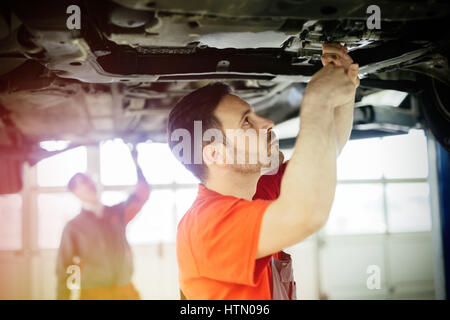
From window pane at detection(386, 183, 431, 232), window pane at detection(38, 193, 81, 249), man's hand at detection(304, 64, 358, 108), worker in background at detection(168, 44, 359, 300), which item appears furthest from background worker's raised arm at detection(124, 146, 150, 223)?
window pane at detection(386, 183, 431, 232)

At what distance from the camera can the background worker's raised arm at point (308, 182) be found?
0.70 metres

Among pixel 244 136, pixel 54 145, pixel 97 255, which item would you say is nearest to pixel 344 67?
pixel 244 136

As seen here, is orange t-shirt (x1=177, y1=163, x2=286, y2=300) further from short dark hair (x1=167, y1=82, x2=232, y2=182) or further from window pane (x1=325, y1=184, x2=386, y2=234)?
window pane (x1=325, y1=184, x2=386, y2=234)

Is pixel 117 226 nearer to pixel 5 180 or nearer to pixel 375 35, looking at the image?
pixel 5 180

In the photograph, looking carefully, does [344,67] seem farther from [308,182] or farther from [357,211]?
[357,211]

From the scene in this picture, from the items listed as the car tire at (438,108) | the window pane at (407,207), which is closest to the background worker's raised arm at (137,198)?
the car tire at (438,108)

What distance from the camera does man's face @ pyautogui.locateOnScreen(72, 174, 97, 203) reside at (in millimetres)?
2571

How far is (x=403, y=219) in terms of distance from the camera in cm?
385

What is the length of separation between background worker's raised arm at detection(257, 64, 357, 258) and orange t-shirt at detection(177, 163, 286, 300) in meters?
0.03

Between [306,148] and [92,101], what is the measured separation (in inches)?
60.0

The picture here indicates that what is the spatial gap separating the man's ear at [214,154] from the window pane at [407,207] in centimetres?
341

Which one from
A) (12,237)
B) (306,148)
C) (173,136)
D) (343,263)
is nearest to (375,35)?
(306,148)

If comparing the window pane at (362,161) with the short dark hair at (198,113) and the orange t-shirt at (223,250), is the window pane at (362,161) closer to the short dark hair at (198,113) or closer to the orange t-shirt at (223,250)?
the short dark hair at (198,113)
